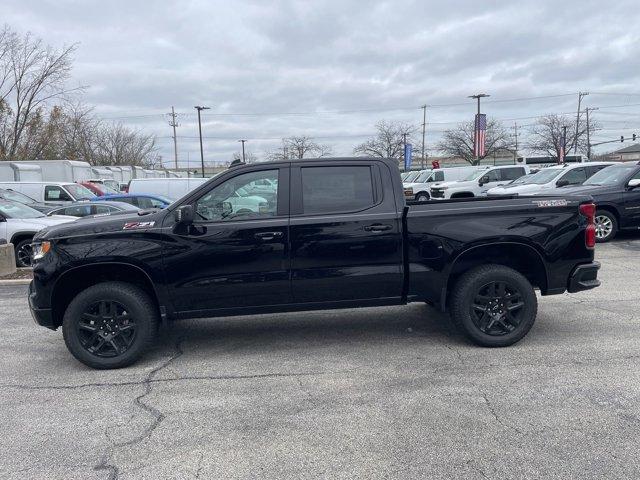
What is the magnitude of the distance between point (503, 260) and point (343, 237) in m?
1.70

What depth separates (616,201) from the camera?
11.5m

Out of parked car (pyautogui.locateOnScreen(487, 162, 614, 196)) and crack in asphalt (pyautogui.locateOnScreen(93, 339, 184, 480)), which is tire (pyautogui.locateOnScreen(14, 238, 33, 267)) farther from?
parked car (pyautogui.locateOnScreen(487, 162, 614, 196))

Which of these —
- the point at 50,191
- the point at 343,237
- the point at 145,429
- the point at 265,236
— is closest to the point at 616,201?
the point at 343,237

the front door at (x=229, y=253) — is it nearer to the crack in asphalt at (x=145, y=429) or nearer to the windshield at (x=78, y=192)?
the crack in asphalt at (x=145, y=429)

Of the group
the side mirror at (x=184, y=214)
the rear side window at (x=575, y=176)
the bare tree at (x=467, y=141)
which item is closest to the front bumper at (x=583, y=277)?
the side mirror at (x=184, y=214)

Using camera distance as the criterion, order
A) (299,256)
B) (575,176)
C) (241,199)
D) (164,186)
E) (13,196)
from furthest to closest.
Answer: (164,186), (575,176), (13,196), (241,199), (299,256)

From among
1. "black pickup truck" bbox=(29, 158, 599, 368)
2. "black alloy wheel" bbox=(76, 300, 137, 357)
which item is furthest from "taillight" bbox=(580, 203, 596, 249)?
"black alloy wheel" bbox=(76, 300, 137, 357)

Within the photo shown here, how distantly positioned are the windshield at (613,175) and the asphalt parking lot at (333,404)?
21.4 feet

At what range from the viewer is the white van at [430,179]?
2853cm

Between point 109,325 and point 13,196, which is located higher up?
point 13,196

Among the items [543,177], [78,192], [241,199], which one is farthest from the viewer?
[78,192]

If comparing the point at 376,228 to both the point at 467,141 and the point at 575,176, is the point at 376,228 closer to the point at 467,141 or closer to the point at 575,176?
the point at 575,176

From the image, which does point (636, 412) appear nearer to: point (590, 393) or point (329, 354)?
point (590, 393)

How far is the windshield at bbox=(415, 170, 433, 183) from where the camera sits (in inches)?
1175
